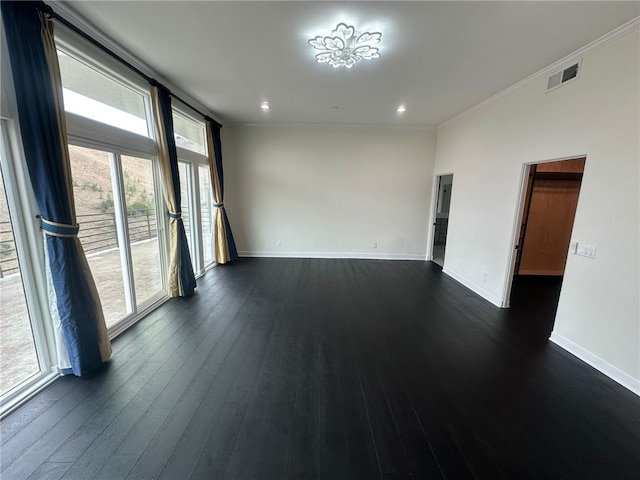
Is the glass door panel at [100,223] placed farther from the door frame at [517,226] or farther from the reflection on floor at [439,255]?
the reflection on floor at [439,255]

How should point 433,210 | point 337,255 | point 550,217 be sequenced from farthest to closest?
point 337,255
point 433,210
point 550,217

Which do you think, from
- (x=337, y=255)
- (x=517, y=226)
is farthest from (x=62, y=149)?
(x=337, y=255)

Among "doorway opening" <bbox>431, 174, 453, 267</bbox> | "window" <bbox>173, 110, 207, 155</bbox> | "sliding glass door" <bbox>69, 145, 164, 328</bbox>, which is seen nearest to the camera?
"sliding glass door" <bbox>69, 145, 164, 328</bbox>

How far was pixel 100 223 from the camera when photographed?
2613 millimetres

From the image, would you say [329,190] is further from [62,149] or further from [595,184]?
[62,149]

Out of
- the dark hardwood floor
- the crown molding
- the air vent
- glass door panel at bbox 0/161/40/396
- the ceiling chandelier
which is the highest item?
the crown molding

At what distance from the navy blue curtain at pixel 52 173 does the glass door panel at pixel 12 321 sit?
0.17 m

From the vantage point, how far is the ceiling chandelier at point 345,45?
2.25 meters

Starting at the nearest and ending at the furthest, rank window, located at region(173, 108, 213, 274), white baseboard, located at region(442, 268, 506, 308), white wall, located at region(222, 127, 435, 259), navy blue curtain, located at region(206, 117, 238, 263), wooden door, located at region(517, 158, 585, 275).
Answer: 1. white baseboard, located at region(442, 268, 506, 308)
2. window, located at region(173, 108, 213, 274)
3. wooden door, located at region(517, 158, 585, 275)
4. navy blue curtain, located at region(206, 117, 238, 263)
5. white wall, located at region(222, 127, 435, 259)

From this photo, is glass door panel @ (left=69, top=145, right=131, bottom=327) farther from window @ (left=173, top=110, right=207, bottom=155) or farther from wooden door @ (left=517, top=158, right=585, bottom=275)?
wooden door @ (left=517, top=158, right=585, bottom=275)

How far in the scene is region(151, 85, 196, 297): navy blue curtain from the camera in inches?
129

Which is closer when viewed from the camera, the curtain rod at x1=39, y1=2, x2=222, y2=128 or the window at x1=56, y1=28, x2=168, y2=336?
the curtain rod at x1=39, y1=2, x2=222, y2=128

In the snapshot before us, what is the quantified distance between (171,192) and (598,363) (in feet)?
16.7

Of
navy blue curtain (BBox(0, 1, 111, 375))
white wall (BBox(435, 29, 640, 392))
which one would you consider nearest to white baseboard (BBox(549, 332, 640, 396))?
white wall (BBox(435, 29, 640, 392))
